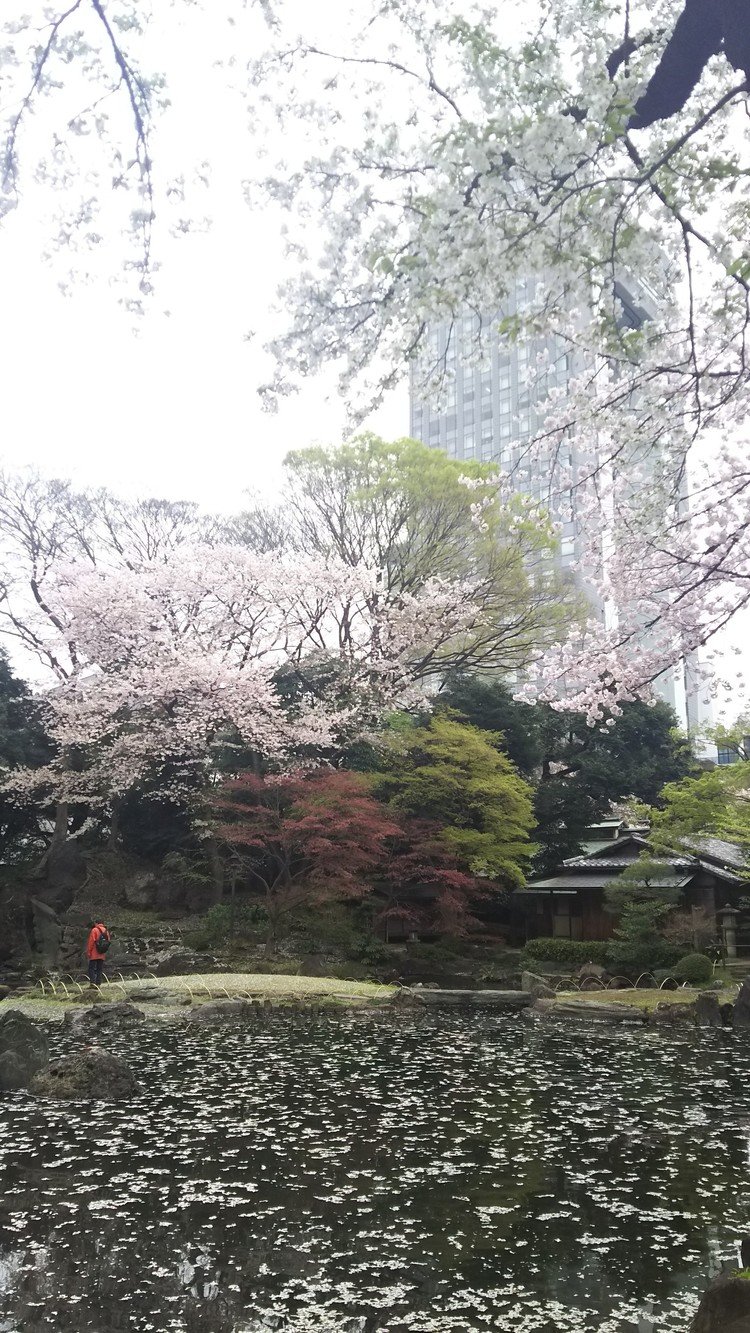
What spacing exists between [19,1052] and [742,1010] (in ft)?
34.1

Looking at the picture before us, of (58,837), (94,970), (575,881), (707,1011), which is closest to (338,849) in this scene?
(94,970)

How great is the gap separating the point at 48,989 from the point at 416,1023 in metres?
7.14

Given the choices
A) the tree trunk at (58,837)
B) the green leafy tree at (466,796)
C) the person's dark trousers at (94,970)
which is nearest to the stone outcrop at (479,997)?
the green leafy tree at (466,796)

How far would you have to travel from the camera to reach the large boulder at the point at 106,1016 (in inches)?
520

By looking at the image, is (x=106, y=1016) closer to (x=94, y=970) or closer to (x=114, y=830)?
(x=94, y=970)

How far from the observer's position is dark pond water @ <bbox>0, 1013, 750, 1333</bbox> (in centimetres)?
433

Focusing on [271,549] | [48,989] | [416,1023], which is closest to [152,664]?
[271,549]

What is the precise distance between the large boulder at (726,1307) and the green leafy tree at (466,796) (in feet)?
55.1

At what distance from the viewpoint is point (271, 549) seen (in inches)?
1037

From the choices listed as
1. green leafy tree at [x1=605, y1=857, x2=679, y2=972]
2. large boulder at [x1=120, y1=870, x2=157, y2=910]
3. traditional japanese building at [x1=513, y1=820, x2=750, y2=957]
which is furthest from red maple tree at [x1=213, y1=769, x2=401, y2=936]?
traditional japanese building at [x1=513, y1=820, x2=750, y2=957]

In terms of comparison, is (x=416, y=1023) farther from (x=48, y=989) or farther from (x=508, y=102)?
(x=508, y=102)

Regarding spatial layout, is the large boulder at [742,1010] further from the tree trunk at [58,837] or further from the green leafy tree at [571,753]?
the tree trunk at [58,837]

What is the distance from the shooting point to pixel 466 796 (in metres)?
21.2

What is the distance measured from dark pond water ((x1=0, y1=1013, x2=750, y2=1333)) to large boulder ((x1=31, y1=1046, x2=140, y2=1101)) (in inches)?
9.9
